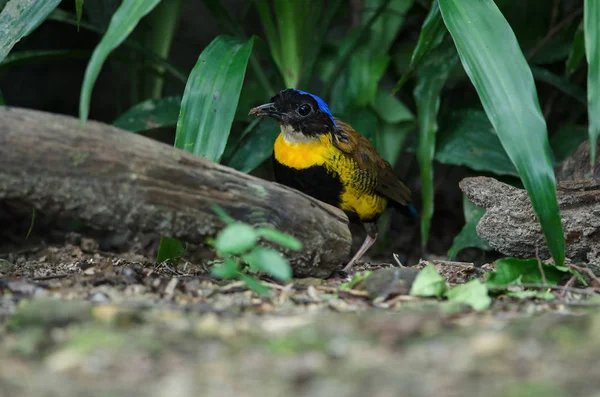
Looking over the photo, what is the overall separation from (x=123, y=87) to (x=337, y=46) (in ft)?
6.60

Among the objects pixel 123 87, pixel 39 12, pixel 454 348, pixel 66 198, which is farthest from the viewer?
pixel 123 87

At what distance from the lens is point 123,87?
6605mm

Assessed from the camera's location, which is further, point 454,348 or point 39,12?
point 39,12

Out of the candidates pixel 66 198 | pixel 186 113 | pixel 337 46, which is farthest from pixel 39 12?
pixel 337 46

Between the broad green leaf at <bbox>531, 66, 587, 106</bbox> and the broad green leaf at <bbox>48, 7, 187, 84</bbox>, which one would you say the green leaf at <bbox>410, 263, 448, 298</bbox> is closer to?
the broad green leaf at <bbox>531, 66, 587, 106</bbox>

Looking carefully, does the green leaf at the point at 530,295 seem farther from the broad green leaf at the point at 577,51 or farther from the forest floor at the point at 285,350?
the broad green leaf at the point at 577,51

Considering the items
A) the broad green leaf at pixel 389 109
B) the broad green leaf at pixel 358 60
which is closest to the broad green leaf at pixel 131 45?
the broad green leaf at pixel 358 60

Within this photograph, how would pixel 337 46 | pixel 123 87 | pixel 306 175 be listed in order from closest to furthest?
pixel 306 175
pixel 337 46
pixel 123 87

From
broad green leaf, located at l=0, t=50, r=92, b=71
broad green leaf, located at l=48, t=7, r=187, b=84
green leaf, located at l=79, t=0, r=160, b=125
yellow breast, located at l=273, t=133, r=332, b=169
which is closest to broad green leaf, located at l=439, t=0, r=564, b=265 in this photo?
yellow breast, located at l=273, t=133, r=332, b=169

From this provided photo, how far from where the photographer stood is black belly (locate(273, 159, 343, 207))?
167 inches

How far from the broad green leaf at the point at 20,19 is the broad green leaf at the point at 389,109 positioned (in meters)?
2.56

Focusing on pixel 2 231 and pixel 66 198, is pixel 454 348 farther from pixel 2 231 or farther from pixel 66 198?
pixel 2 231

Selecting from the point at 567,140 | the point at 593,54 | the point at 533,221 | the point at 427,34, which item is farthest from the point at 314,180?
the point at 567,140

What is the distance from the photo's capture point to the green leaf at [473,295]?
256cm
